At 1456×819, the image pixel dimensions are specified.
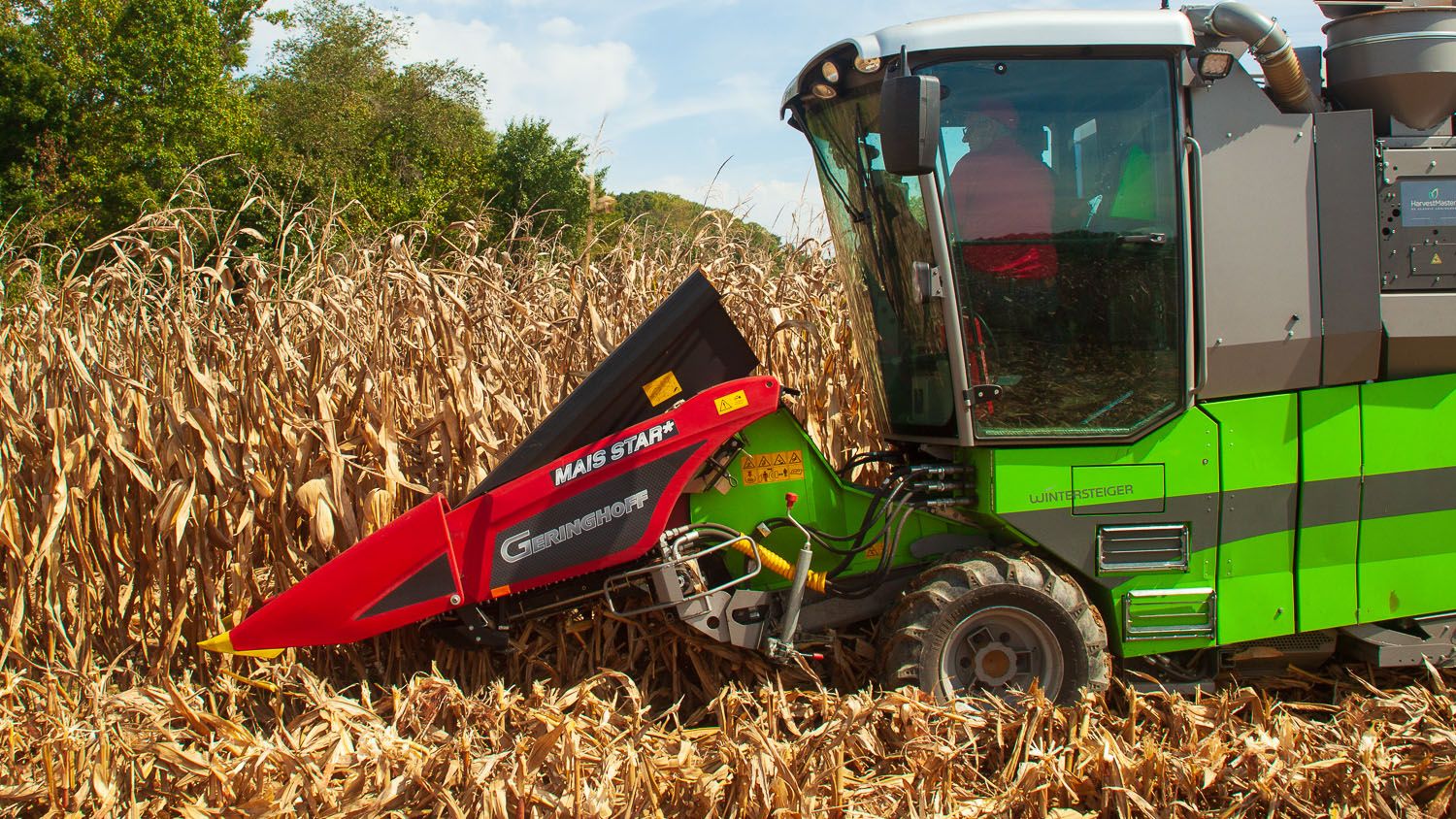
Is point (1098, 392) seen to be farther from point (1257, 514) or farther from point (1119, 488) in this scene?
point (1257, 514)

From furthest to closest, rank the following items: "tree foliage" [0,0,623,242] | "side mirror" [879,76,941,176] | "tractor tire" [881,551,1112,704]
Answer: "tree foliage" [0,0,623,242]
"tractor tire" [881,551,1112,704]
"side mirror" [879,76,941,176]

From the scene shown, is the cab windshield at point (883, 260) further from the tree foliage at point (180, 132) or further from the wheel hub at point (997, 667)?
the tree foliage at point (180, 132)

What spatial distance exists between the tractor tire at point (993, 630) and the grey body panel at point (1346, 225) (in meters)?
1.21

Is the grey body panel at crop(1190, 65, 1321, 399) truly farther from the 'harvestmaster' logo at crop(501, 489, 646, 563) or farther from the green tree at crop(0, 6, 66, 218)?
the green tree at crop(0, 6, 66, 218)

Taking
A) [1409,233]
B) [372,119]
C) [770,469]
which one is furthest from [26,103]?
[1409,233]

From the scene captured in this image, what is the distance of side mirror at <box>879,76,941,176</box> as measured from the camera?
2987 mm

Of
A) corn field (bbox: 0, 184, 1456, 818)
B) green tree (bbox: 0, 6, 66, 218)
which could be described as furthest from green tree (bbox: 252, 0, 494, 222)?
corn field (bbox: 0, 184, 1456, 818)

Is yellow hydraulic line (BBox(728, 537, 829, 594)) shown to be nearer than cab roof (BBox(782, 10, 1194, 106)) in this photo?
No

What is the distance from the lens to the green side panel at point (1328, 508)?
11.5ft

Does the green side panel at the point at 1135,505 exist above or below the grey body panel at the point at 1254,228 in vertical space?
below

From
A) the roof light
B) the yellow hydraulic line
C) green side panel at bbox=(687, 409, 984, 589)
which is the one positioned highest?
the roof light

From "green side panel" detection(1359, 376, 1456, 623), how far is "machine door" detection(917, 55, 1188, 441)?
736mm

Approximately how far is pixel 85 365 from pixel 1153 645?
12.7ft

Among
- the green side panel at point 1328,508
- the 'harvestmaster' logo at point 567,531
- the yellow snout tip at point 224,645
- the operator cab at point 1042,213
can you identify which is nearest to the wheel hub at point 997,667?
the operator cab at point 1042,213
